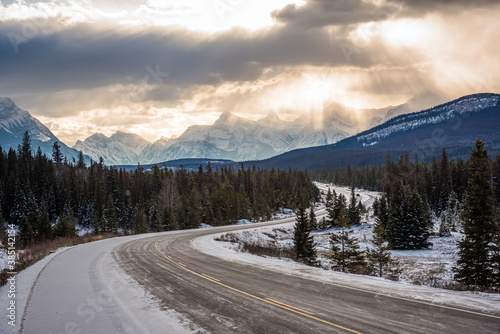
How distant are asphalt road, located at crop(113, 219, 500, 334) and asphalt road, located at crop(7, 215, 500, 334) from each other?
0.02m

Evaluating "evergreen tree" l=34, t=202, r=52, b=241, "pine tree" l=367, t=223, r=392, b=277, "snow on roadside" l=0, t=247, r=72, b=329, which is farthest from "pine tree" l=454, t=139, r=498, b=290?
"evergreen tree" l=34, t=202, r=52, b=241

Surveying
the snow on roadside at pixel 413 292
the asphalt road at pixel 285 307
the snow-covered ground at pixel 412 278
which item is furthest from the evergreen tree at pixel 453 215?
the asphalt road at pixel 285 307

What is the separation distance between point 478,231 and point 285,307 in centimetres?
1813

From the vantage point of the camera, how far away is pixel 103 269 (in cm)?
1656

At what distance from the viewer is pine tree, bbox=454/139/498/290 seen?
20234mm

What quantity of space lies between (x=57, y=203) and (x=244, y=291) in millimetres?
100661

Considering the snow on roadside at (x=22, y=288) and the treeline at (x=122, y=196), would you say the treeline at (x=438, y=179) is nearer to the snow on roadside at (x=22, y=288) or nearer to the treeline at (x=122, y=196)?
the treeline at (x=122, y=196)

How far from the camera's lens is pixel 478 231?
69.3 ft

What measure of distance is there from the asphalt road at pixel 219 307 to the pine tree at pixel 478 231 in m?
13.7

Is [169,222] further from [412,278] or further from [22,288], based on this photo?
[22,288]

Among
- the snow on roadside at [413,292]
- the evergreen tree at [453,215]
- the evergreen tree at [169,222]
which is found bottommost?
the evergreen tree at [453,215]

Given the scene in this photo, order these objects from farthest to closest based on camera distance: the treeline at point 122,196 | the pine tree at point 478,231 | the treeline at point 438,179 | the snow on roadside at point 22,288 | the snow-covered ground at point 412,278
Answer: the treeline at point 438,179 < the treeline at point 122,196 < the pine tree at point 478,231 < the snow on roadside at point 22,288 < the snow-covered ground at point 412,278

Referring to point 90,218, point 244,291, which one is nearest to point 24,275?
point 244,291

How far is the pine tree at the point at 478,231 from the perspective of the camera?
2023cm
